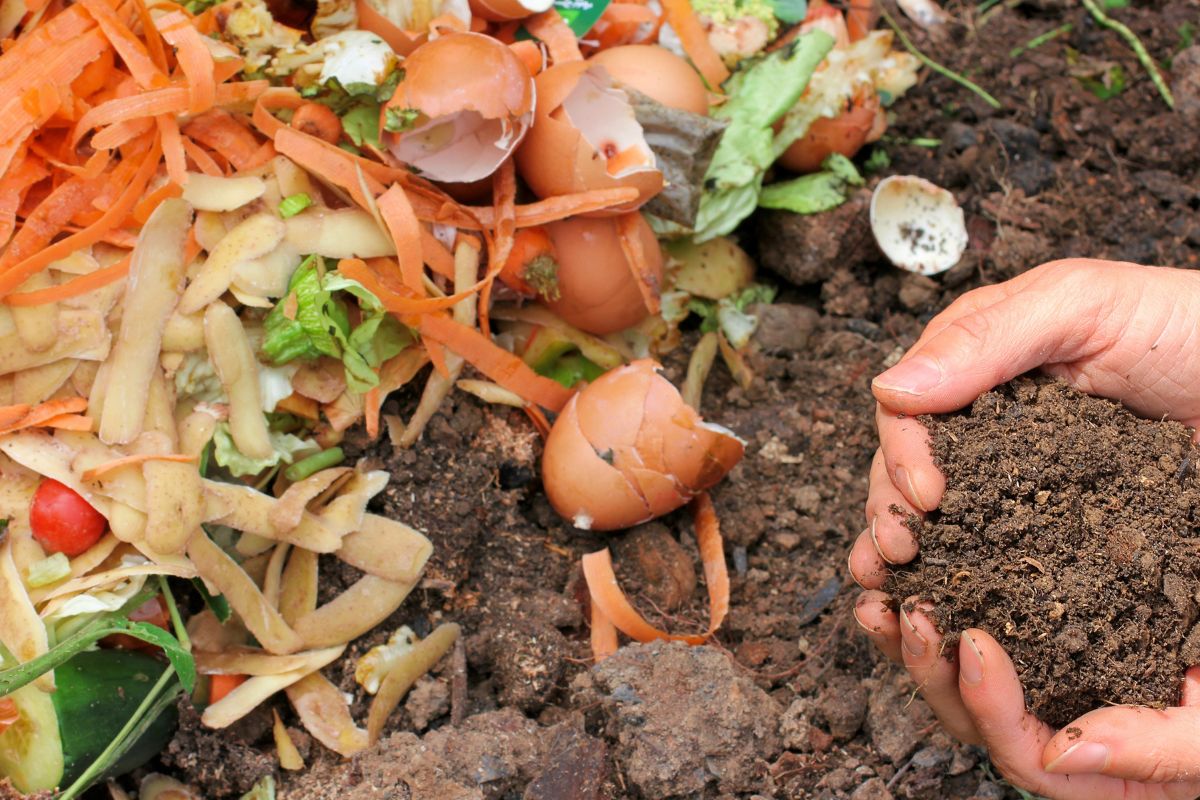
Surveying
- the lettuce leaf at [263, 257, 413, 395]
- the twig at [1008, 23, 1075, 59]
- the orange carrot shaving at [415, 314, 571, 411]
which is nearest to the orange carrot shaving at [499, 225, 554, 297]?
the orange carrot shaving at [415, 314, 571, 411]

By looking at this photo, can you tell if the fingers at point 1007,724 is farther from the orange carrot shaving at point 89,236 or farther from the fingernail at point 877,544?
the orange carrot shaving at point 89,236

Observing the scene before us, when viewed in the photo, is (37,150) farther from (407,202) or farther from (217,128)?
(407,202)

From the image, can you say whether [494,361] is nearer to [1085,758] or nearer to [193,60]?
[193,60]

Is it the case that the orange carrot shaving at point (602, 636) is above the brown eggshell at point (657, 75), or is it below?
below

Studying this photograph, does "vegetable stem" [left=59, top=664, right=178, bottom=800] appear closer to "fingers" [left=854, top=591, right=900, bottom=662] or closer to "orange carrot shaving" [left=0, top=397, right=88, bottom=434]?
"orange carrot shaving" [left=0, top=397, right=88, bottom=434]

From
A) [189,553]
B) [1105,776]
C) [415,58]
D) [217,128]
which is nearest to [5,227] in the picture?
[217,128]

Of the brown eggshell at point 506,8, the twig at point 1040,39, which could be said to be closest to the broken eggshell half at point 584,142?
the brown eggshell at point 506,8
